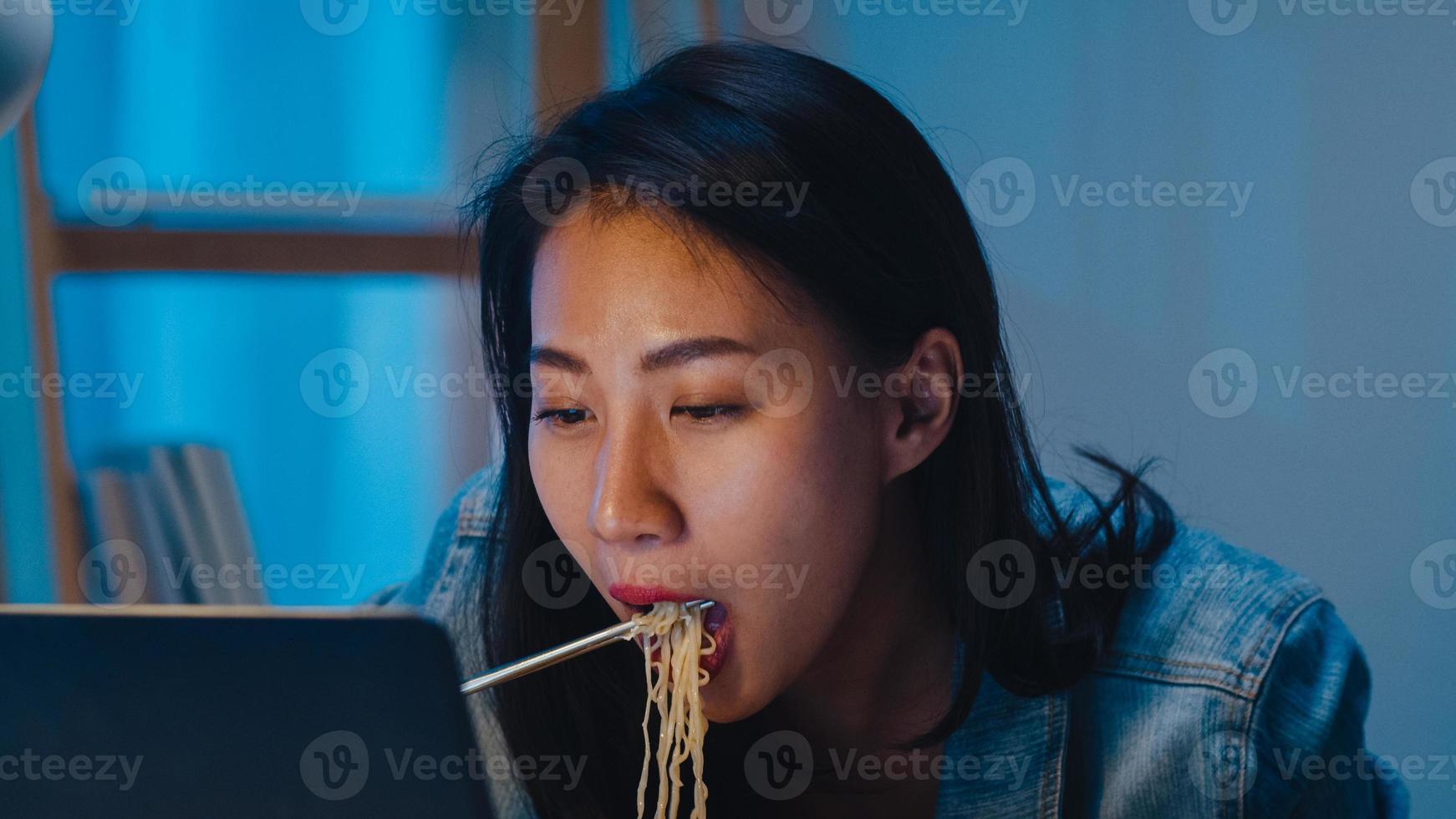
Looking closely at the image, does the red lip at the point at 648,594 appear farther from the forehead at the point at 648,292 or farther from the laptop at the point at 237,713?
the laptop at the point at 237,713

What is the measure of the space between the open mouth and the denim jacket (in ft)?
1.13

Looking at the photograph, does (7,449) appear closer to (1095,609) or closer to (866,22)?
(866,22)

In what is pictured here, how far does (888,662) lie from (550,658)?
1.83ft

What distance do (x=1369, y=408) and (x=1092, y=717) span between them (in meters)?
1.11

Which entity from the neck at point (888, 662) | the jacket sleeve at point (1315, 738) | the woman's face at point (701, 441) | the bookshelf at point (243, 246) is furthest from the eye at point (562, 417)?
the bookshelf at point (243, 246)

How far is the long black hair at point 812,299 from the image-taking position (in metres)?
1.21

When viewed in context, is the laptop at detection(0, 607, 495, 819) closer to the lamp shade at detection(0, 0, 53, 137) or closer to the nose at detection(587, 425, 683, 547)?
the lamp shade at detection(0, 0, 53, 137)

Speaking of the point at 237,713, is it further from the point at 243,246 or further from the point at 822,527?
the point at 243,246

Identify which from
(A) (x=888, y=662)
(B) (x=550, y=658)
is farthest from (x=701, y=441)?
(A) (x=888, y=662)

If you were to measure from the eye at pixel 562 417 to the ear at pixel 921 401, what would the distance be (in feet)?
1.02

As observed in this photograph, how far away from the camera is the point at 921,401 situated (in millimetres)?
1327

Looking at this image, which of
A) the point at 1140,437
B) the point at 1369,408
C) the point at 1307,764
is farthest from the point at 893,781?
the point at 1369,408

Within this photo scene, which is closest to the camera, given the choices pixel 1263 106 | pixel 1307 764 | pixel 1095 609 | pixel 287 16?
pixel 1307 764

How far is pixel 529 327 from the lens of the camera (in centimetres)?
141
